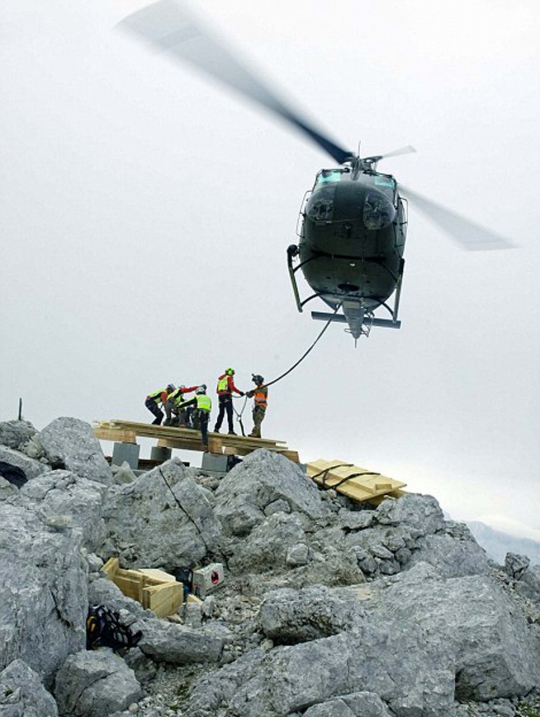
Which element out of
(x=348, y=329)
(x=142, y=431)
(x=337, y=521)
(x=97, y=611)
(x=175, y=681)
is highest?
(x=348, y=329)

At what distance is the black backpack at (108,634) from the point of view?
26.5 feet

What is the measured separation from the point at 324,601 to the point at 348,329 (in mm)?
9852

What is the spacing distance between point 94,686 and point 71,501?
12.0 ft

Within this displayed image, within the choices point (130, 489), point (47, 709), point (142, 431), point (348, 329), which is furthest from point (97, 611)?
point (348, 329)

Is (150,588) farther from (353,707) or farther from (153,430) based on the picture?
(153,430)

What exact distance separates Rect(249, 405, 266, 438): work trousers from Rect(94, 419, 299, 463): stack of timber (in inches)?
37.9

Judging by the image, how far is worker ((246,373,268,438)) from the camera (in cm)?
1893

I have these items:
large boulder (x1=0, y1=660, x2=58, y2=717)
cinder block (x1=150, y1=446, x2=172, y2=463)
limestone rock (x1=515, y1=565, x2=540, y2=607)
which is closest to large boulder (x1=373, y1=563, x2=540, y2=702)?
limestone rock (x1=515, y1=565, x2=540, y2=607)

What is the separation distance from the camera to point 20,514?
8.72 m

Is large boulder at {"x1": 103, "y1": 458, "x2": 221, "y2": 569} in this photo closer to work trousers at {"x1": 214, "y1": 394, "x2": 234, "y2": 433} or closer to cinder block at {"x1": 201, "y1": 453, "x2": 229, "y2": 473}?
cinder block at {"x1": 201, "y1": 453, "x2": 229, "y2": 473}

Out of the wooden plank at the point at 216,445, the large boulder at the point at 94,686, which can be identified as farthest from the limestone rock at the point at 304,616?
the wooden plank at the point at 216,445

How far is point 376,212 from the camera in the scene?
14.2m

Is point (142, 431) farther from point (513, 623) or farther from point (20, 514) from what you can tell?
point (513, 623)

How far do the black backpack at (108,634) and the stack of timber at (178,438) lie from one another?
347 inches
